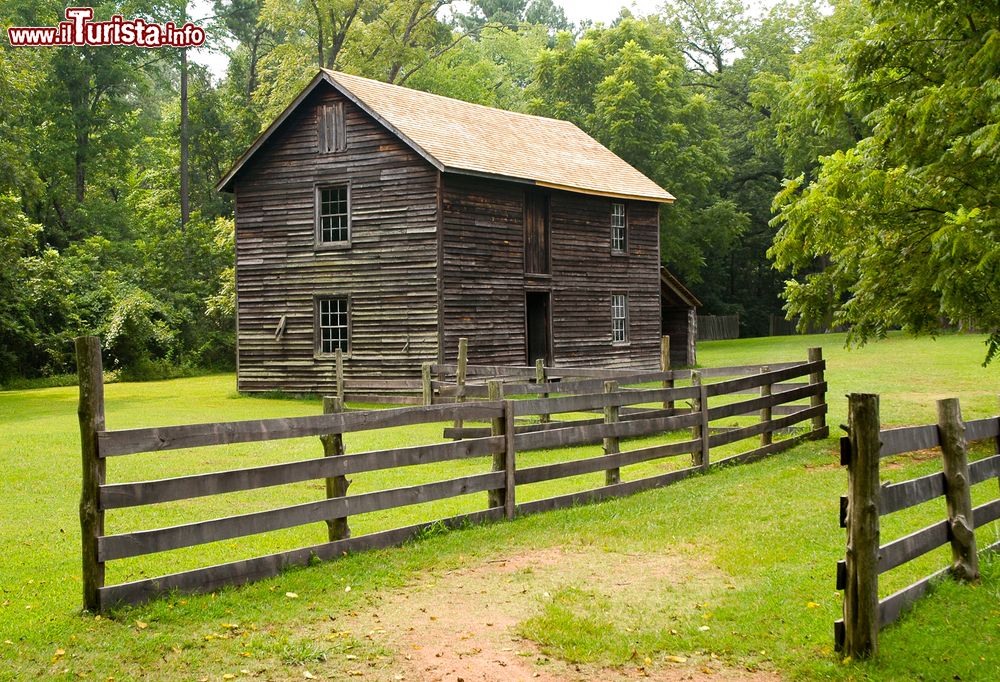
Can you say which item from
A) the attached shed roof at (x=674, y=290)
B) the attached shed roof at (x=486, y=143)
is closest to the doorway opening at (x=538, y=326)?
A: the attached shed roof at (x=486, y=143)

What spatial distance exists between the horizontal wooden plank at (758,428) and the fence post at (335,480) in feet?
21.6

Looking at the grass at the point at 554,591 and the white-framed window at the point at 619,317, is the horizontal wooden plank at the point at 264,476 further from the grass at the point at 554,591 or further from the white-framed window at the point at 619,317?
the white-framed window at the point at 619,317

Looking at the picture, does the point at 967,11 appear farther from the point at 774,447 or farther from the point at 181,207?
the point at 181,207

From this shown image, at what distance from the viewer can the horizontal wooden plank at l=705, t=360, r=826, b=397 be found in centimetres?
1412

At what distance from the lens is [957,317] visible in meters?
13.9

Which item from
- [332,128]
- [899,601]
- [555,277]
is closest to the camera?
[899,601]

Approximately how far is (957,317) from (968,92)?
291 centimetres

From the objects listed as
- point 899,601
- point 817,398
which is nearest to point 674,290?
point 817,398

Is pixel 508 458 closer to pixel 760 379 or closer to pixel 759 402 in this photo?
pixel 759 402

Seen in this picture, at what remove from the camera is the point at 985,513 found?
7949 millimetres

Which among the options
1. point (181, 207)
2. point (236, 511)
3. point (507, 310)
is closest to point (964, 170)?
point (236, 511)

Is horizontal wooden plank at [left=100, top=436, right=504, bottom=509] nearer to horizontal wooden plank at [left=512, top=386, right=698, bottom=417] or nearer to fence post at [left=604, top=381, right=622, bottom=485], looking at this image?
horizontal wooden plank at [left=512, top=386, right=698, bottom=417]

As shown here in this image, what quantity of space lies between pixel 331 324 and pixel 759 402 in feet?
53.6

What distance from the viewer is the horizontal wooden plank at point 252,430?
720 centimetres
